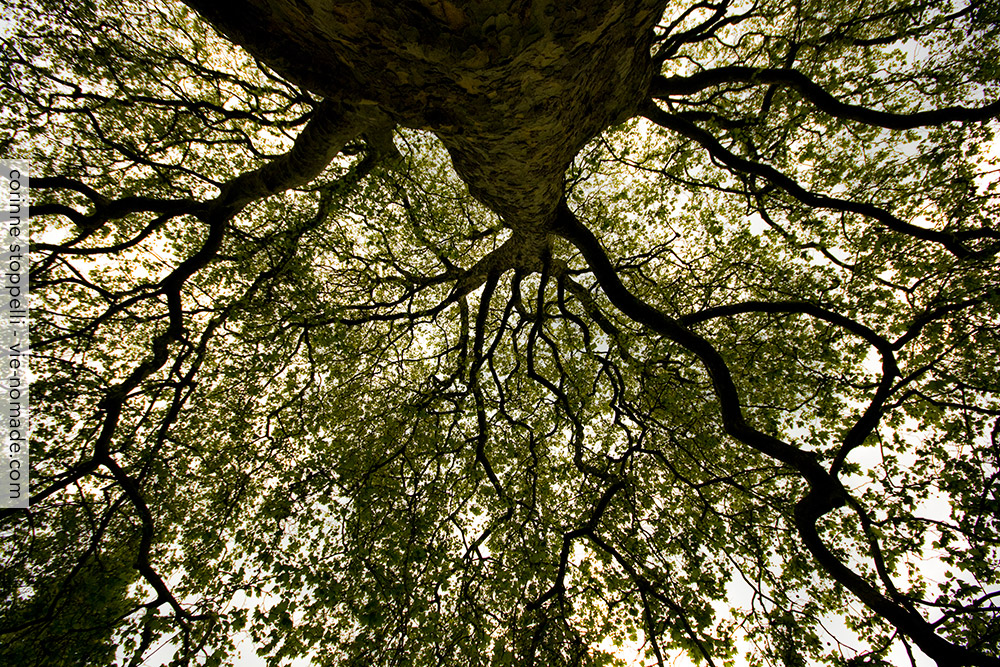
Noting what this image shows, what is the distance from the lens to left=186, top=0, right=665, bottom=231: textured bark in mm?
2061

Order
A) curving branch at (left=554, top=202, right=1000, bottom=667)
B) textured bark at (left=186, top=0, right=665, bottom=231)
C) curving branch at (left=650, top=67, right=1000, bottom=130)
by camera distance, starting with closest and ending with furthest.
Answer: textured bark at (left=186, top=0, right=665, bottom=231)
curving branch at (left=554, top=202, right=1000, bottom=667)
curving branch at (left=650, top=67, right=1000, bottom=130)

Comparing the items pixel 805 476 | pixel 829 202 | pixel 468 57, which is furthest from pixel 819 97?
pixel 468 57

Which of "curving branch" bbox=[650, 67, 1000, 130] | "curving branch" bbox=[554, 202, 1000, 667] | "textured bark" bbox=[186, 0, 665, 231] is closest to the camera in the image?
"textured bark" bbox=[186, 0, 665, 231]

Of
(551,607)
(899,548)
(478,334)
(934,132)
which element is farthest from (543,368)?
(934,132)

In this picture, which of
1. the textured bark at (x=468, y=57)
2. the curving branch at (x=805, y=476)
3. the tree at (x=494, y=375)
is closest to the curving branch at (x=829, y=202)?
the tree at (x=494, y=375)

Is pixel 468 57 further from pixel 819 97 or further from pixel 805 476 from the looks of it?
pixel 819 97

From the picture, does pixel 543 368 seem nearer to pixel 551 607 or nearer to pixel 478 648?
pixel 551 607

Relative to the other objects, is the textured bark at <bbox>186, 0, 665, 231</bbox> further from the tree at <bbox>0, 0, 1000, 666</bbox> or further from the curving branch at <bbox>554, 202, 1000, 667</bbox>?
the curving branch at <bbox>554, 202, 1000, 667</bbox>

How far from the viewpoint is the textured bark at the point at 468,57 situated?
206 cm

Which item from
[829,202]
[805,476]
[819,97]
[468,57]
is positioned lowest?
[805,476]

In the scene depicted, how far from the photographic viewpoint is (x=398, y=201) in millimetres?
8422

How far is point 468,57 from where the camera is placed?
221 centimetres

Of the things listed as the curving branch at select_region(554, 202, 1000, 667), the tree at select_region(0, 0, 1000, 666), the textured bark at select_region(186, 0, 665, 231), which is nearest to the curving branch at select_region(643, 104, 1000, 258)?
the tree at select_region(0, 0, 1000, 666)

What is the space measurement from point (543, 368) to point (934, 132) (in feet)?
29.0
